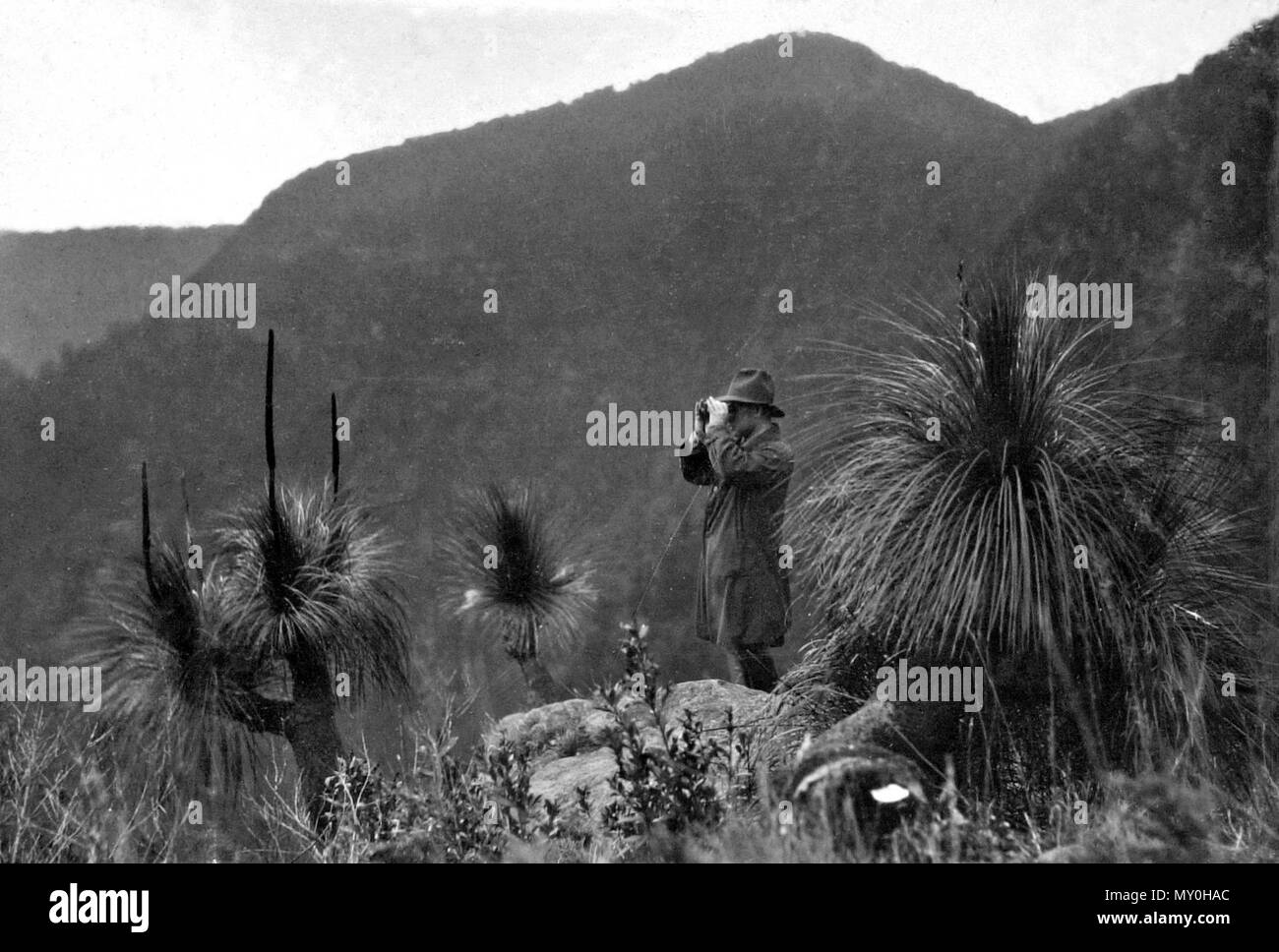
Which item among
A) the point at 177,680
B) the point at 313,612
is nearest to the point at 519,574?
the point at 313,612

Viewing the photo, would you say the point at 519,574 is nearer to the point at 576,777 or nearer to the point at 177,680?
the point at 576,777

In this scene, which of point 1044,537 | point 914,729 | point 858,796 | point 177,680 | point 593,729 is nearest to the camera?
point 858,796

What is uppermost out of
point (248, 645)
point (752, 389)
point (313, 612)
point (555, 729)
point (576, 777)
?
point (752, 389)

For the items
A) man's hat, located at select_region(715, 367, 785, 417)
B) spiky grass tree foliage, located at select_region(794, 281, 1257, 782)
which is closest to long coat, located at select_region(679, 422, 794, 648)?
man's hat, located at select_region(715, 367, 785, 417)

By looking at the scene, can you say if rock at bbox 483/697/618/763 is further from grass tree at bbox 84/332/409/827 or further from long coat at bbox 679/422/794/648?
long coat at bbox 679/422/794/648

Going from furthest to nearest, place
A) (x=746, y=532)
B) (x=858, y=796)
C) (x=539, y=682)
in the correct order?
1. (x=539, y=682)
2. (x=746, y=532)
3. (x=858, y=796)

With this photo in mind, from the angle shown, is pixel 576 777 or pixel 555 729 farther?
pixel 555 729

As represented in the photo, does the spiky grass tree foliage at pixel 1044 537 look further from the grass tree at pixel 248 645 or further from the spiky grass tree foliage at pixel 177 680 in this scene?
the spiky grass tree foliage at pixel 177 680

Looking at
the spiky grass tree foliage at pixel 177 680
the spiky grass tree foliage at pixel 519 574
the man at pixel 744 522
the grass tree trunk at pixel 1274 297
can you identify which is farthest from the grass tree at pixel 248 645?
the grass tree trunk at pixel 1274 297
